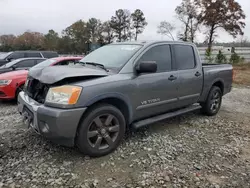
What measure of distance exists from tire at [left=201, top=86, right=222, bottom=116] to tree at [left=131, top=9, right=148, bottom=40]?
35996 mm

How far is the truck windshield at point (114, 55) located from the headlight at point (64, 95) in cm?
97

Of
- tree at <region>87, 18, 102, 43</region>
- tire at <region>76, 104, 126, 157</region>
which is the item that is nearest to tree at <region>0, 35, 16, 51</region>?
tree at <region>87, 18, 102, 43</region>

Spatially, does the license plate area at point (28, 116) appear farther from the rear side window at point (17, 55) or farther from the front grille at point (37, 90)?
the rear side window at point (17, 55)

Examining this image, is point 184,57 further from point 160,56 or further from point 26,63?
point 26,63

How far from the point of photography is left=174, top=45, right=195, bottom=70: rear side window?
473cm

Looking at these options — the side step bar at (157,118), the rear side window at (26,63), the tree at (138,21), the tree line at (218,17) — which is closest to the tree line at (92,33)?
the tree at (138,21)

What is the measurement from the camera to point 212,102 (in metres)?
5.71

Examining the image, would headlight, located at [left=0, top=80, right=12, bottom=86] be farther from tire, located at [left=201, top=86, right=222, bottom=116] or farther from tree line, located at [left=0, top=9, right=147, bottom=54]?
tree line, located at [left=0, top=9, right=147, bottom=54]

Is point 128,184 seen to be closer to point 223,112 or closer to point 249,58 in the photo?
point 223,112

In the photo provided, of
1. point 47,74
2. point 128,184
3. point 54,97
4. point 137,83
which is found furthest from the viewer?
point 137,83

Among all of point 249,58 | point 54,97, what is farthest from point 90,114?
point 249,58

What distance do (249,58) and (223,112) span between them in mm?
22277

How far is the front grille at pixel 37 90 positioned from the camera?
140 inches

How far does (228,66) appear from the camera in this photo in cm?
619
